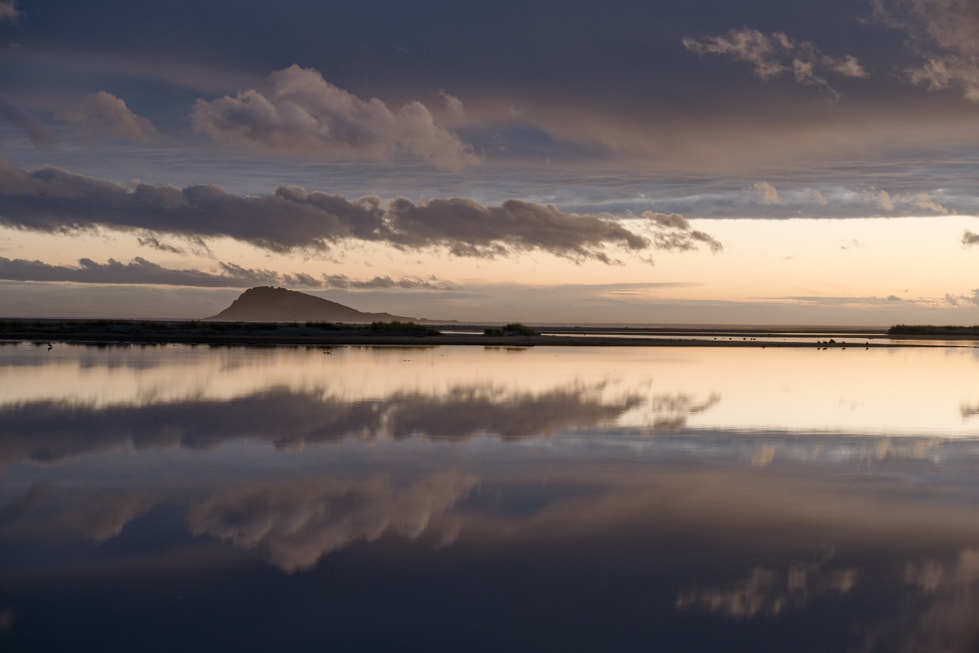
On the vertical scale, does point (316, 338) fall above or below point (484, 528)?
above

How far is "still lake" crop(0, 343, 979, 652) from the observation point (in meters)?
6.36

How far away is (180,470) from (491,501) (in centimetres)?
497

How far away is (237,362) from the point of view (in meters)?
34.4

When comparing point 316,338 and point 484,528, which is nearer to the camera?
point 484,528

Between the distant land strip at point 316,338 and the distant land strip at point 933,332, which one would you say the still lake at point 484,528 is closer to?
the distant land strip at point 316,338

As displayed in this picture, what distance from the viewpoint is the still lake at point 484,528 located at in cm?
636

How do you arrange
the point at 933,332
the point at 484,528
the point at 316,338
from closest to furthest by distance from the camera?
the point at 484,528 → the point at 316,338 → the point at 933,332

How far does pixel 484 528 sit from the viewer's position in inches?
348

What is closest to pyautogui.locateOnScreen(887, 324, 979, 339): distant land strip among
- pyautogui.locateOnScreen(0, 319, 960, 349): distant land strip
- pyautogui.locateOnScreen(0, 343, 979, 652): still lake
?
pyautogui.locateOnScreen(0, 319, 960, 349): distant land strip

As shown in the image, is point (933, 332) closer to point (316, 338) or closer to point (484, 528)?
point (316, 338)

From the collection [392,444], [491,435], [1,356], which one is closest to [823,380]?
[491,435]

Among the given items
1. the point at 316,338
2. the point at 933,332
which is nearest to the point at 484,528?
the point at 316,338

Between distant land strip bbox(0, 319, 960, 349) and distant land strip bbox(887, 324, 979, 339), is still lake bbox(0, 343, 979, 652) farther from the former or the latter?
distant land strip bbox(887, 324, 979, 339)

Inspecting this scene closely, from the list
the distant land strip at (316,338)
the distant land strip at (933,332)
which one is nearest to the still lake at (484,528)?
the distant land strip at (316,338)
